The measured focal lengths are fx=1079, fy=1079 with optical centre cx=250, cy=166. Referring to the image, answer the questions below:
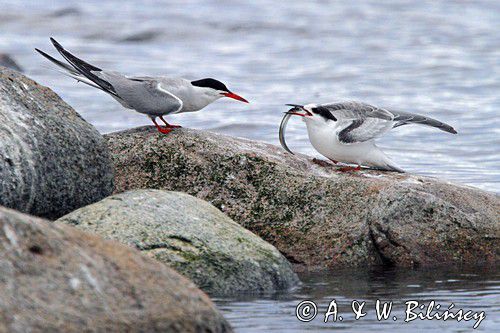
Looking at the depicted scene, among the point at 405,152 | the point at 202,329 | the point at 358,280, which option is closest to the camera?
the point at 202,329

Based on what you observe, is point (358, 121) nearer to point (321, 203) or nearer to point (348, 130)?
point (348, 130)

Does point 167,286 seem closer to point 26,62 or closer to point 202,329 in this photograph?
point 202,329

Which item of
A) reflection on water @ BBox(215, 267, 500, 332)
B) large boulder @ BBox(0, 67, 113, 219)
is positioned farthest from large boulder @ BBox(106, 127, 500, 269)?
large boulder @ BBox(0, 67, 113, 219)

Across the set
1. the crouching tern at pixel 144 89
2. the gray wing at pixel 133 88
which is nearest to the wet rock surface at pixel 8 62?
the crouching tern at pixel 144 89

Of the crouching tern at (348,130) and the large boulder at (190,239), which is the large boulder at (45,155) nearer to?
the large boulder at (190,239)

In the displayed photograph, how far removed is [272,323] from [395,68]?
1423 cm

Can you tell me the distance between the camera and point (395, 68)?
65.6ft

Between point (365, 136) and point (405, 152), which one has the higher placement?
point (365, 136)

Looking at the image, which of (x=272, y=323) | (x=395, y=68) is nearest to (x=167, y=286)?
(x=272, y=323)

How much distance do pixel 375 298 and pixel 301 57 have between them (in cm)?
1456

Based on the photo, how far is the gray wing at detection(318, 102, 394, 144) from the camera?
8.98 m

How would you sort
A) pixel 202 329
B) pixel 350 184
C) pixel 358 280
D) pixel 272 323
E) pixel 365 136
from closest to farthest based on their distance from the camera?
pixel 202 329 → pixel 272 323 → pixel 358 280 → pixel 350 184 → pixel 365 136

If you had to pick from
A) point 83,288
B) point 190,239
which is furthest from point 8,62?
point 83,288

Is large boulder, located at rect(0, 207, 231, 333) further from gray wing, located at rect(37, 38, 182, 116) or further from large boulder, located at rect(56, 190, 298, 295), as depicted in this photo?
gray wing, located at rect(37, 38, 182, 116)
